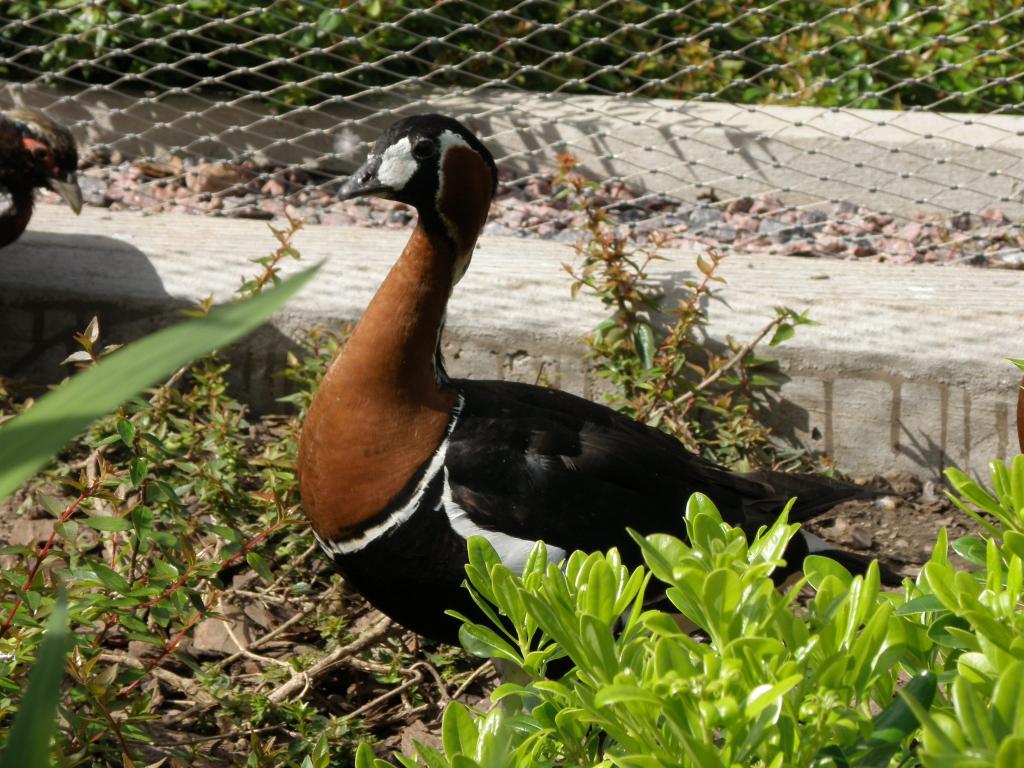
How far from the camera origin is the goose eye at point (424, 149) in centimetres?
263

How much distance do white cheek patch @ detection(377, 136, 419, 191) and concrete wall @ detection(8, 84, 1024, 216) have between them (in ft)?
6.36

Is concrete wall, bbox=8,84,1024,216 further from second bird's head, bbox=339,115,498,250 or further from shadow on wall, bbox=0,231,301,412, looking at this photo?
second bird's head, bbox=339,115,498,250

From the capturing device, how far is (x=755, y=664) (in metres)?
1.14

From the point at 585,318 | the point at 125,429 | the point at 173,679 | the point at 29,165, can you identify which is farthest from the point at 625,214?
the point at 125,429

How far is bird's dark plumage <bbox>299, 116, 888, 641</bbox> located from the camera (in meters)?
2.52

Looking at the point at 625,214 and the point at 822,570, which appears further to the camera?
the point at 625,214

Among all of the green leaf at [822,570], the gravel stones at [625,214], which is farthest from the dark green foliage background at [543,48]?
the green leaf at [822,570]

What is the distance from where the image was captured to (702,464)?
9.46 ft

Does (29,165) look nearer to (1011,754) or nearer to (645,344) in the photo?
(645,344)

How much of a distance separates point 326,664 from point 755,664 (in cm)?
172

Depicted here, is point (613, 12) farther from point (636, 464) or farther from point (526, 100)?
point (636, 464)

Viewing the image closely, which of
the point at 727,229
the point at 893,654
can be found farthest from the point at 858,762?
the point at 727,229

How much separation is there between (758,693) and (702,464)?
6.00 feet

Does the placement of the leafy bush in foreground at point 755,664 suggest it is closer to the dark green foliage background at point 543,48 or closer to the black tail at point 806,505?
the black tail at point 806,505
